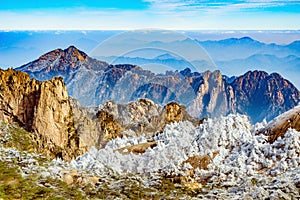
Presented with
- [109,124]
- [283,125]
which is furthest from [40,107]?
[283,125]

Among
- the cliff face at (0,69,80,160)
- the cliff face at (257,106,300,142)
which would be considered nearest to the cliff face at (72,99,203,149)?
the cliff face at (0,69,80,160)

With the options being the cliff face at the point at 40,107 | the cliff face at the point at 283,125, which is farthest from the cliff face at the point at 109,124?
the cliff face at the point at 283,125

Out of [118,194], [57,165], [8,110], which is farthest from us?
[8,110]

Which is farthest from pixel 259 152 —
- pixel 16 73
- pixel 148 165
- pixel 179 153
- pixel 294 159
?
pixel 16 73

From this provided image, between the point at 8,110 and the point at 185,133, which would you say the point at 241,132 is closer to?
the point at 185,133

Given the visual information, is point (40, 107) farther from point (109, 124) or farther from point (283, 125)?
point (283, 125)

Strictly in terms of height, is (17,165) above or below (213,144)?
below

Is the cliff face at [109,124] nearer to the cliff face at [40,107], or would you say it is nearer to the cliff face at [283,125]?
the cliff face at [40,107]

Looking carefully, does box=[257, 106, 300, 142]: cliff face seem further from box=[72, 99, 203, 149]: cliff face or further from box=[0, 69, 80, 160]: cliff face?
box=[72, 99, 203, 149]: cliff face
